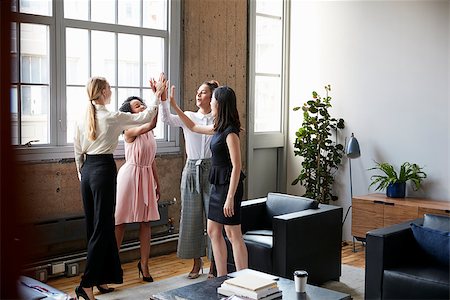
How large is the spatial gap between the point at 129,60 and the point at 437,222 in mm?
3008

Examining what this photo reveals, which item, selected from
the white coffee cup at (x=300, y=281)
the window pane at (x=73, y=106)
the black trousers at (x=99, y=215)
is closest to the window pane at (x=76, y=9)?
the window pane at (x=73, y=106)

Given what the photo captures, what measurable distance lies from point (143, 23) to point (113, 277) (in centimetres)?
244

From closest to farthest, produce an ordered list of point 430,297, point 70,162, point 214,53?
point 430,297, point 70,162, point 214,53

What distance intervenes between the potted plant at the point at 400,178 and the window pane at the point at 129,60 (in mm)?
2543

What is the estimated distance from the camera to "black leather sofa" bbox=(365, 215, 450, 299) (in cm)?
343

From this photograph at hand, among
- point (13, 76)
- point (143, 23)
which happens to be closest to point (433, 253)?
point (143, 23)

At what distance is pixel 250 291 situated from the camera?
10.3 feet

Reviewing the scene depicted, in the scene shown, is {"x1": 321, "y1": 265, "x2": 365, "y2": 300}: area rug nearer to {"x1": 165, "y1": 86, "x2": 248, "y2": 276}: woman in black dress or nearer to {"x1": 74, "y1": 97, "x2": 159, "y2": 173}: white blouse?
{"x1": 165, "y1": 86, "x2": 248, "y2": 276}: woman in black dress

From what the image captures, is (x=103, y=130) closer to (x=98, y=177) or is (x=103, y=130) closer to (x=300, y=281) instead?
(x=98, y=177)

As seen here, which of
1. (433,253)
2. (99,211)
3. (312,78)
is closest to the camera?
(433,253)

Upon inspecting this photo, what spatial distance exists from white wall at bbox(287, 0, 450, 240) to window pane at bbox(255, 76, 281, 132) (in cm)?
17

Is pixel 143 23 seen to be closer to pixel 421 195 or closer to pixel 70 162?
pixel 70 162

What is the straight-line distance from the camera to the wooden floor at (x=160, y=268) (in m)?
4.68

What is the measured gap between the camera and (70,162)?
4.86 meters
